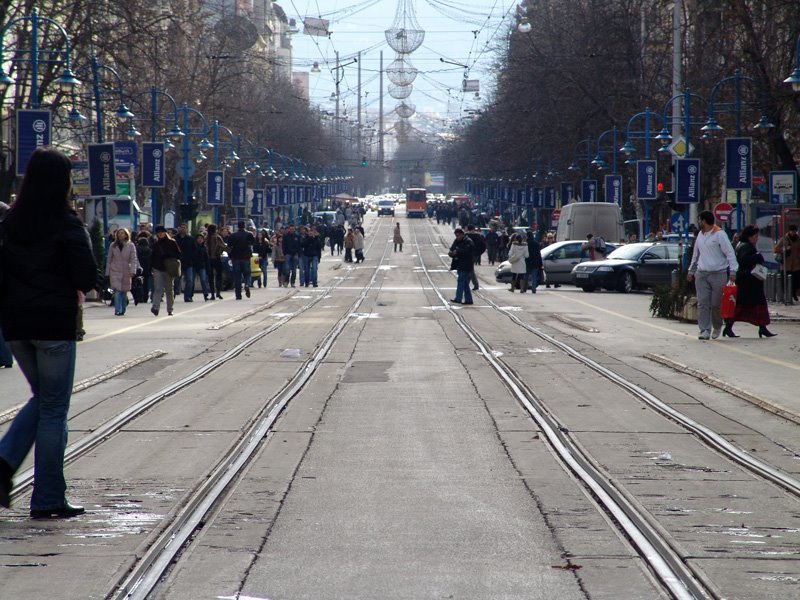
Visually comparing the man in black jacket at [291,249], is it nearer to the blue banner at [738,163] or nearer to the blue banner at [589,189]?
the blue banner at [738,163]

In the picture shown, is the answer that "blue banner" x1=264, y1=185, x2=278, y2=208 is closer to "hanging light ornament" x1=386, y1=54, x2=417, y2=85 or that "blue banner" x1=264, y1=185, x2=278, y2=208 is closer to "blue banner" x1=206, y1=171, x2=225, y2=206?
"hanging light ornament" x1=386, y1=54, x2=417, y2=85

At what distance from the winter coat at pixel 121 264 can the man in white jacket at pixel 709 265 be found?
10.3 meters

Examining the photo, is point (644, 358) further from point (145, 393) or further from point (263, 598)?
point (263, 598)

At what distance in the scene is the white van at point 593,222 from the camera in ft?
154

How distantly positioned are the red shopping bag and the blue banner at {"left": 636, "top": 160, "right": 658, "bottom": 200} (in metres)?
24.8

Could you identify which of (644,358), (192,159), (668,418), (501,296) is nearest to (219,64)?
(192,159)

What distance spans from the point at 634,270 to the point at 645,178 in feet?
24.6

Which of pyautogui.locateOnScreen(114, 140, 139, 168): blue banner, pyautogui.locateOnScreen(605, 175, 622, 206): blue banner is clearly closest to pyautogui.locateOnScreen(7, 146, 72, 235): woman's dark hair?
pyautogui.locateOnScreen(114, 140, 139, 168): blue banner

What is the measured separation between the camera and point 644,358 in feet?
54.0

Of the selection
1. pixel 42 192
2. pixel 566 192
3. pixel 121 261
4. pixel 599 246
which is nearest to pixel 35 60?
pixel 121 261

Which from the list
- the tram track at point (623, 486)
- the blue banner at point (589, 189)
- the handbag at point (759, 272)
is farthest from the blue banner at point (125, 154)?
the blue banner at point (589, 189)

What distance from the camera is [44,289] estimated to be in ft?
21.5

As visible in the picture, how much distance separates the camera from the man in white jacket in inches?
722

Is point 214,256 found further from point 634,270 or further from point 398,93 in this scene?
point 398,93
